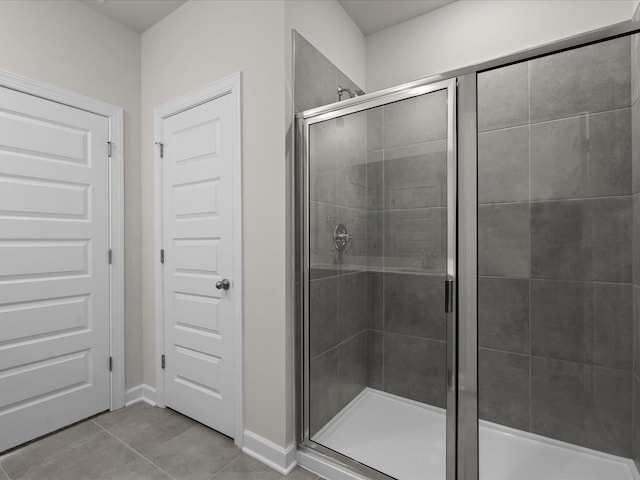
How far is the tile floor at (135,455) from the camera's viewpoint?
171cm

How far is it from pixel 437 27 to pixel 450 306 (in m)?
1.95

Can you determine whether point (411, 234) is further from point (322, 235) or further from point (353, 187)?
point (322, 235)

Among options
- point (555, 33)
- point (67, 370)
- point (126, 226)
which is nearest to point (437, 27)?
point (555, 33)

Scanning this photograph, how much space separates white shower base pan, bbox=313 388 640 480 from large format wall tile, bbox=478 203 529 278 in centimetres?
67

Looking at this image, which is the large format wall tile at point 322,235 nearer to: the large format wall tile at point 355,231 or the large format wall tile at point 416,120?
the large format wall tile at point 355,231

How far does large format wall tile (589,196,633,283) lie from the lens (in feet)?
4.02

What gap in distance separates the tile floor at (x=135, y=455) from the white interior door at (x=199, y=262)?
14 centimetres

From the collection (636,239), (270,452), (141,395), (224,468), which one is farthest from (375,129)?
(141,395)

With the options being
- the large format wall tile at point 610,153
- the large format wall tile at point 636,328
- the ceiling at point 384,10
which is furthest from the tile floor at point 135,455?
the ceiling at point 384,10

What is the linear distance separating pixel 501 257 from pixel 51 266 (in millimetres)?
2507

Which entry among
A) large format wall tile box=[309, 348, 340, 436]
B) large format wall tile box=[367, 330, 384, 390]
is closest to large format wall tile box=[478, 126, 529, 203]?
large format wall tile box=[367, 330, 384, 390]

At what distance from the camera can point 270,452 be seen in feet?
5.88

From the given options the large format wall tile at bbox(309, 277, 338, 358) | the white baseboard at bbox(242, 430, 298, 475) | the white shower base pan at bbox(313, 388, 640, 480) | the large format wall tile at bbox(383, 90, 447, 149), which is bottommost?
the white baseboard at bbox(242, 430, 298, 475)

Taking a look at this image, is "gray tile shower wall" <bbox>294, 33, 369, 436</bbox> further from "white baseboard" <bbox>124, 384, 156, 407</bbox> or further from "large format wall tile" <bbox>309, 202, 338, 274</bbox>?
"white baseboard" <bbox>124, 384, 156, 407</bbox>
